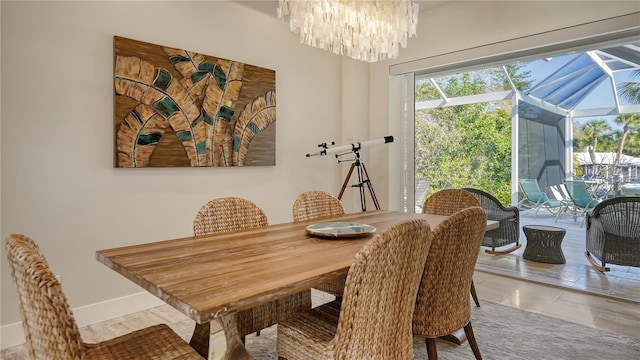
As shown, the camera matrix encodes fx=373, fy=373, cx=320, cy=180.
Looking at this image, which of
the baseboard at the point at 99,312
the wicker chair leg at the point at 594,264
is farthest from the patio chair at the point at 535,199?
the baseboard at the point at 99,312

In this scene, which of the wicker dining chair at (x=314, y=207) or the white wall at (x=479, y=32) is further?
the white wall at (x=479, y=32)

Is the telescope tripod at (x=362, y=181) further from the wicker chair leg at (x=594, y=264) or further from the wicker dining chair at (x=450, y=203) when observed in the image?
the wicker chair leg at (x=594, y=264)

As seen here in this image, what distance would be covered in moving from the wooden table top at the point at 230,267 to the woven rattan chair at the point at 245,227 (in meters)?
0.23

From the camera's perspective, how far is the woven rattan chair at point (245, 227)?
6.47 ft

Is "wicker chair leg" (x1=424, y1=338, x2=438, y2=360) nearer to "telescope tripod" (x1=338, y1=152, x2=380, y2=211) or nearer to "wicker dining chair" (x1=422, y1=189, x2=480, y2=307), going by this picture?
"wicker dining chair" (x1=422, y1=189, x2=480, y2=307)

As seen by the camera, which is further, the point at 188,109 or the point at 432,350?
the point at 188,109

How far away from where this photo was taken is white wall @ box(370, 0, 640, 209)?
9.16ft

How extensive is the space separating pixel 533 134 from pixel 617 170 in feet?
2.31

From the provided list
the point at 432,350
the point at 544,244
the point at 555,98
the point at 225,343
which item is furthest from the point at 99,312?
the point at 555,98

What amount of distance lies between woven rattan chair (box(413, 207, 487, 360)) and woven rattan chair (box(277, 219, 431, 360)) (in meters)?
0.23

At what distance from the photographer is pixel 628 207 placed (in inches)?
111

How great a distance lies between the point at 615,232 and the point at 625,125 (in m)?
0.84

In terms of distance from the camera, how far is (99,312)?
258 centimetres

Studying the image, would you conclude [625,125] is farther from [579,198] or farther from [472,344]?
[472,344]
